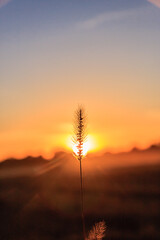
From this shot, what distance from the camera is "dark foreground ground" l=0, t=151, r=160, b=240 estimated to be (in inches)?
262

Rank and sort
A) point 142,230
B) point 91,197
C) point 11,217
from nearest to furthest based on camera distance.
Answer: point 142,230 < point 11,217 < point 91,197

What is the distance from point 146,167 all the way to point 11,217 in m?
3.42

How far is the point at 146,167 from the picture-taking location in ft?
26.8

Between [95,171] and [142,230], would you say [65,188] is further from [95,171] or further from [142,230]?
[142,230]

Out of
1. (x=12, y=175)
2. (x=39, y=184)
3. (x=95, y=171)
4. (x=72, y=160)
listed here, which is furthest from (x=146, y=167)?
(x=12, y=175)

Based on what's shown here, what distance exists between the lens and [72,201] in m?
7.59

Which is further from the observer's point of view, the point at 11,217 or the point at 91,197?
the point at 91,197

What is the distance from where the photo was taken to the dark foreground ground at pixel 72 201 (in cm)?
666

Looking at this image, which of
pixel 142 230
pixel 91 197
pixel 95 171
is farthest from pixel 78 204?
pixel 142 230

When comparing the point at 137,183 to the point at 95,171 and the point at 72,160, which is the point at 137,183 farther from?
the point at 72,160

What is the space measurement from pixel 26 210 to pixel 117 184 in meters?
2.25

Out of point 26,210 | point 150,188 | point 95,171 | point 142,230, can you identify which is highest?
point 95,171

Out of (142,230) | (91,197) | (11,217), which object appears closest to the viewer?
(142,230)

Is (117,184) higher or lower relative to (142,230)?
higher
